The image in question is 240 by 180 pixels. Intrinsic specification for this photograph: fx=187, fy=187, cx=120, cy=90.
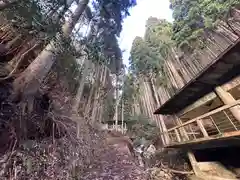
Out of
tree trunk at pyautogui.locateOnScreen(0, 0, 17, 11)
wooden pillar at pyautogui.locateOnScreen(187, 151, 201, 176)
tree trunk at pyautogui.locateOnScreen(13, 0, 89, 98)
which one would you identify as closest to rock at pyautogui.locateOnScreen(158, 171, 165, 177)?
wooden pillar at pyautogui.locateOnScreen(187, 151, 201, 176)

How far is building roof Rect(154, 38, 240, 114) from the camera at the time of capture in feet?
16.1

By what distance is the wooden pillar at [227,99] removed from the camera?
5059mm

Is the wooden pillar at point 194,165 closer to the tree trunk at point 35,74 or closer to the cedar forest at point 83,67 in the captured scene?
the cedar forest at point 83,67

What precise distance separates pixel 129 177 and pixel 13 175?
290cm

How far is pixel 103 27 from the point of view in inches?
531

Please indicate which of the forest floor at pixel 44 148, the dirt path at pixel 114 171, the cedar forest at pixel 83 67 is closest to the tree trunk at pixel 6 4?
the cedar forest at pixel 83 67

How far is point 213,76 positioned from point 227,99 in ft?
2.72

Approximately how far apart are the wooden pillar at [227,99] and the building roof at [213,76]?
249 mm

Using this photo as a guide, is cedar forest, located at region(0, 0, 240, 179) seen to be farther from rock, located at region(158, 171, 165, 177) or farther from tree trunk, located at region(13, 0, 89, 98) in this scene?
rock, located at region(158, 171, 165, 177)

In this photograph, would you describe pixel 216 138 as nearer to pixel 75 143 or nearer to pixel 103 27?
pixel 75 143

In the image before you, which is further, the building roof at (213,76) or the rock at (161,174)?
the rock at (161,174)

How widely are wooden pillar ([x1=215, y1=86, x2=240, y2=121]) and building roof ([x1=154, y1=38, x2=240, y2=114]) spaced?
249 mm

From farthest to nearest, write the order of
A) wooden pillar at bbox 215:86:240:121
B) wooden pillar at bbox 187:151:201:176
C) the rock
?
the rock → wooden pillar at bbox 187:151:201:176 → wooden pillar at bbox 215:86:240:121

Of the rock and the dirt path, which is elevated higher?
the rock
